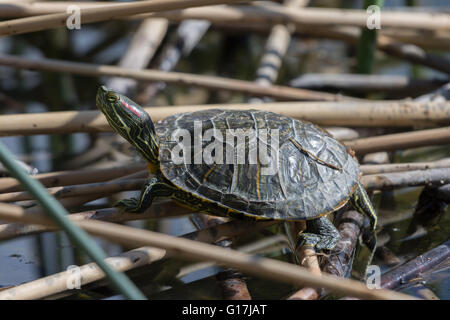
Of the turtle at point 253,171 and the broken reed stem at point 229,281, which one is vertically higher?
the turtle at point 253,171

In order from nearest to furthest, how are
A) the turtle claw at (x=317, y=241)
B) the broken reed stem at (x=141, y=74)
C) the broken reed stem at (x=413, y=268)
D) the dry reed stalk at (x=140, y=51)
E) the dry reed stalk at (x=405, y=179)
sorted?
the broken reed stem at (x=413, y=268) < the turtle claw at (x=317, y=241) < the dry reed stalk at (x=405, y=179) < the broken reed stem at (x=141, y=74) < the dry reed stalk at (x=140, y=51)

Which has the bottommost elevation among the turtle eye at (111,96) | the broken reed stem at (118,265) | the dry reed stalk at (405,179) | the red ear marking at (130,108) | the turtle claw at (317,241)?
the turtle claw at (317,241)

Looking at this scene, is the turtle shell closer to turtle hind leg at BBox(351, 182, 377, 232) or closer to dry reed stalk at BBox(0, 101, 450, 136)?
turtle hind leg at BBox(351, 182, 377, 232)

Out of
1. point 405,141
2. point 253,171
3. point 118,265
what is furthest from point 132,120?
point 405,141

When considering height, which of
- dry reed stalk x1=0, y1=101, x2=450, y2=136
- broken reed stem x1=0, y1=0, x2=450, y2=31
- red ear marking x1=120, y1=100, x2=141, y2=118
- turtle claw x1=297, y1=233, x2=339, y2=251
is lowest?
turtle claw x1=297, y1=233, x2=339, y2=251

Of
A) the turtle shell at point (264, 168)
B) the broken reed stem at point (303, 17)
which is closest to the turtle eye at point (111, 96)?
the turtle shell at point (264, 168)

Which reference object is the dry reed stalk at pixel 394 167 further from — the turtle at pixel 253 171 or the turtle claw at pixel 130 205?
the turtle claw at pixel 130 205

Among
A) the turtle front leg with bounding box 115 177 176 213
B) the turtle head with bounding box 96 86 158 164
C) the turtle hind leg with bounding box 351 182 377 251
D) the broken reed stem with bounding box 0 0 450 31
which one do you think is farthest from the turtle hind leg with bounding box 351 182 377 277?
the broken reed stem with bounding box 0 0 450 31
